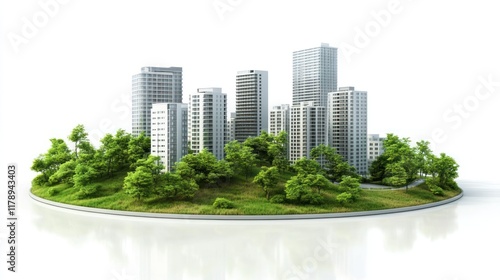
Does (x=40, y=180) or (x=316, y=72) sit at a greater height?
(x=316, y=72)

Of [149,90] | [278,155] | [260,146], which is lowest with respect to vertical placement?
[278,155]

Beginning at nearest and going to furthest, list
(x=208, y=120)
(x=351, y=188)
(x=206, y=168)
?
(x=351, y=188)
(x=206, y=168)
(x=208, y=120)

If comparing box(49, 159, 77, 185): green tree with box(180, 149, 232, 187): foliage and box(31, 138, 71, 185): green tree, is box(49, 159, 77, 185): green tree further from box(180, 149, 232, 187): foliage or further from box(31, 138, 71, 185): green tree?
box(180, 149, 232, 187): foliage

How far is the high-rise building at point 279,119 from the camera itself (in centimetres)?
3872

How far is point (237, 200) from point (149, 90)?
14966 mm

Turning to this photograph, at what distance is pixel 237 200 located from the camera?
86.6 feet

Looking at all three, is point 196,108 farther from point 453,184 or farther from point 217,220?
point 453,184

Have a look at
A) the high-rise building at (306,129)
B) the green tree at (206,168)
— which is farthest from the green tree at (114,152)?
the high-rise building at (306,129)

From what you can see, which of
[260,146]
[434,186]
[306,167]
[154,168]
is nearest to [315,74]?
[260,146]

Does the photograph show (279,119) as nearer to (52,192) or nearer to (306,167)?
(306,167)

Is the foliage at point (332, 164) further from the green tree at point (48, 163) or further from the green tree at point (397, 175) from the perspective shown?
the green tree at point (48, 163)

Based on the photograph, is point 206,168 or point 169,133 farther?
point 169,133

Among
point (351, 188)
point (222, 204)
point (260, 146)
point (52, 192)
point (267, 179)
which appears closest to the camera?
point (222, 204)

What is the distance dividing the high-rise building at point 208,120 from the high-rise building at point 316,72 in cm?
1434
